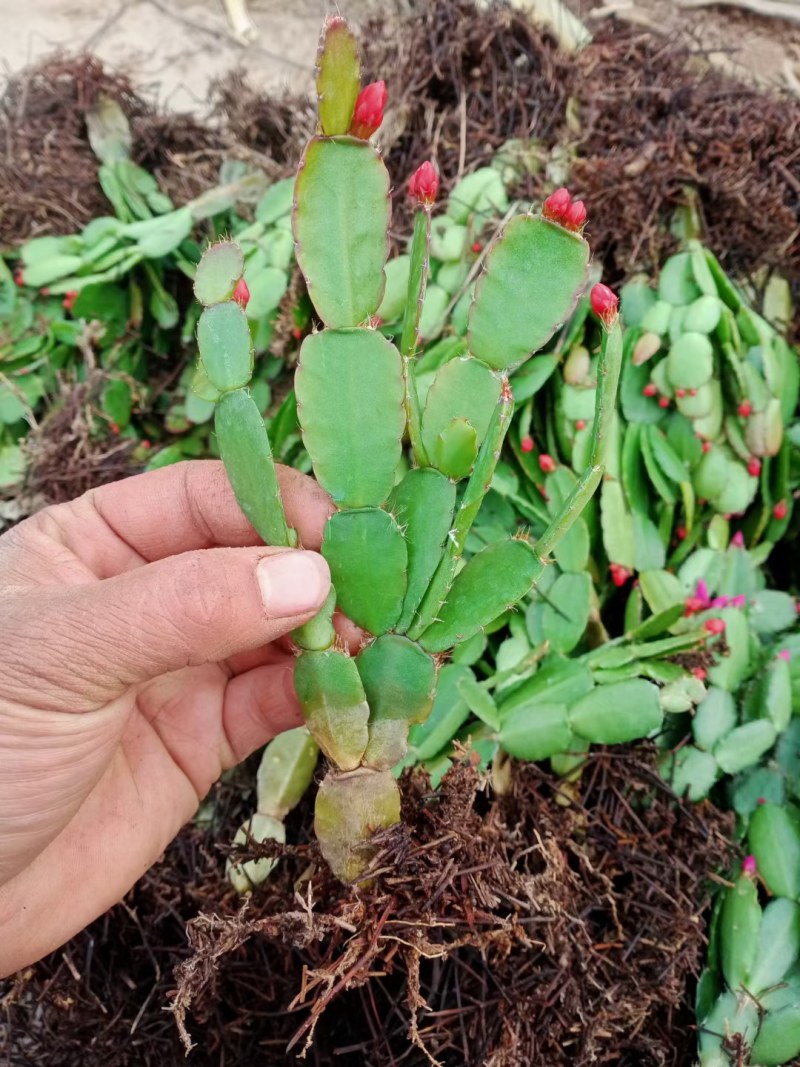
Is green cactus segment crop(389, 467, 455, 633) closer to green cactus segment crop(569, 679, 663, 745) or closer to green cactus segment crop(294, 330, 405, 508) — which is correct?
green cactus segment crop(294, 330, 405, 508)

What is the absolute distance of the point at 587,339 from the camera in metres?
1.47

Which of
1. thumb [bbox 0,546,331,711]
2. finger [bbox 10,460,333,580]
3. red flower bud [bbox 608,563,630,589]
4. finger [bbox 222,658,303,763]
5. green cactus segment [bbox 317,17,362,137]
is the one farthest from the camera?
red flower bud [bbox 608,563,630,589]

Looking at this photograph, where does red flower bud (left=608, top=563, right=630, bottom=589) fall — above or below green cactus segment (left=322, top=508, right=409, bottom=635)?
below

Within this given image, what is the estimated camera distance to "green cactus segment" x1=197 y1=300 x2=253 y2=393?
0.81 metres

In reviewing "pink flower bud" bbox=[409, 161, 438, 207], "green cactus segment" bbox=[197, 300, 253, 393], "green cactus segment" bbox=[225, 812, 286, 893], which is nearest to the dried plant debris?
"green cactus segment" bbox=[225, 812, 286, 893]

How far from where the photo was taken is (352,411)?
2.66 feet

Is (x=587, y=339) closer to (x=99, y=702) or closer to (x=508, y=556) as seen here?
(x=508, y=556)

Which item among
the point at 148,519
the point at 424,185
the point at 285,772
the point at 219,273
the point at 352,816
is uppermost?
the point at 424,185

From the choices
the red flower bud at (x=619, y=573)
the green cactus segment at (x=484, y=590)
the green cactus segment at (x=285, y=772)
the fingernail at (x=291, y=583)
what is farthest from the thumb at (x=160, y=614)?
the red flower bud at (x=619, y=573)

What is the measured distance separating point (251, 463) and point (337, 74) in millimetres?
354

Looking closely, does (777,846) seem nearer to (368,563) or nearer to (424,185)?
(368,563)

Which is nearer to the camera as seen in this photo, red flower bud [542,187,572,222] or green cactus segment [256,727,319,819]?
red flower bud [542,187,572,222]

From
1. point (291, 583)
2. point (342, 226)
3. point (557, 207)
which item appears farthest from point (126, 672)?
point (557, 207)

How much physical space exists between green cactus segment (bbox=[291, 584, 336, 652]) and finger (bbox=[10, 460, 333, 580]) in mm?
242
